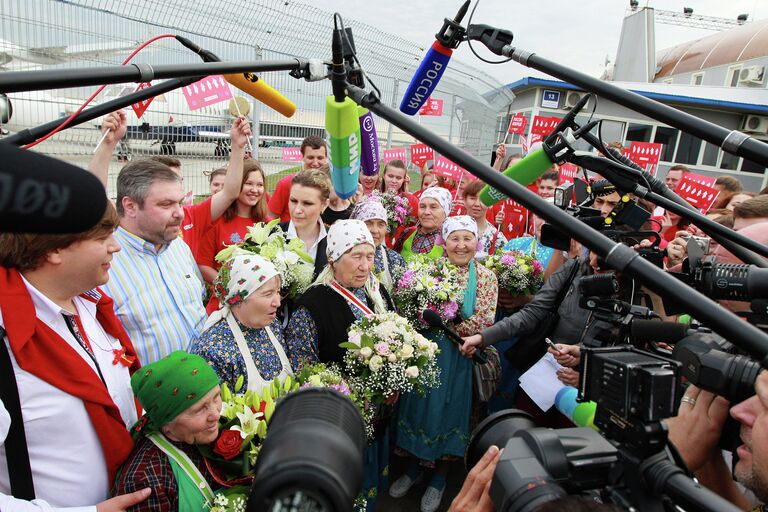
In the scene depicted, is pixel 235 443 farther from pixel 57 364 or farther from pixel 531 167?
pixel 531 167

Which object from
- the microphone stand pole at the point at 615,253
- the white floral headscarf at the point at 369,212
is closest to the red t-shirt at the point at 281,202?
the white floral headscarf at the point at 369,212

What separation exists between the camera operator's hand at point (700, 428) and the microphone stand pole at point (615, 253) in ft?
3.60

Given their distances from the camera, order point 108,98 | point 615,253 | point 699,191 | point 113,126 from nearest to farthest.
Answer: point 615,253 < point 113,126 < point 108,98 < point 699,191

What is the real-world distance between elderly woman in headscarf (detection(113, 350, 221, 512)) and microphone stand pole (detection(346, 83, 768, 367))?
126cm

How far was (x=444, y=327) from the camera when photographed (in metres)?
3.26

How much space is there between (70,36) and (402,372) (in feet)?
14.3

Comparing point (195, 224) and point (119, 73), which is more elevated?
point (119, 73)

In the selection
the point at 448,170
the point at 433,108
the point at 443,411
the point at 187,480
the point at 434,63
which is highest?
the point at 433,108

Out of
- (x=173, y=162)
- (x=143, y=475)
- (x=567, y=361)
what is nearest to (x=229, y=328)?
(x=143, y=475)

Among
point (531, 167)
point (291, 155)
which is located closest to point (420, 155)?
point (291, 155)

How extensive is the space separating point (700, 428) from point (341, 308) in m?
1.93

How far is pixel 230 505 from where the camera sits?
5.58 feet

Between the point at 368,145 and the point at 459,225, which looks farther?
the point at 459,225

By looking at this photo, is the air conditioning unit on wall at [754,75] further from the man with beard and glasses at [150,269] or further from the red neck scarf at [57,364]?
the red neck scarf at [57,364]
